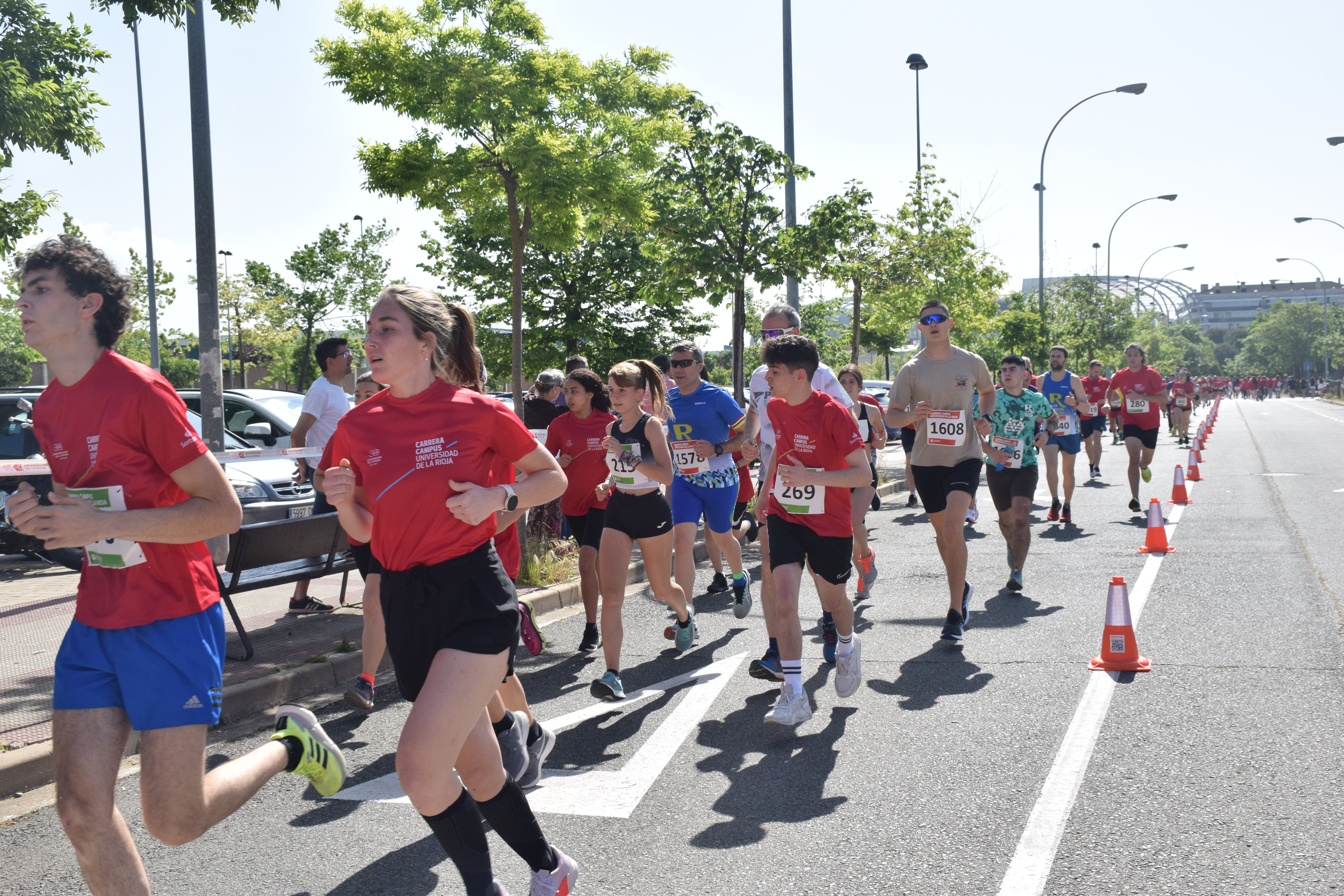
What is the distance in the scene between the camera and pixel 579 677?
659 centimetres

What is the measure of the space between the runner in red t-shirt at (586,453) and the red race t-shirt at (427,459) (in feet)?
12.2

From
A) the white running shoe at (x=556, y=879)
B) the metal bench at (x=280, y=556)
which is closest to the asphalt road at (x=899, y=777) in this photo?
the white running shoe at (x=556, y=879)

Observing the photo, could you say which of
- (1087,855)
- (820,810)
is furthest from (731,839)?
(1087,855)

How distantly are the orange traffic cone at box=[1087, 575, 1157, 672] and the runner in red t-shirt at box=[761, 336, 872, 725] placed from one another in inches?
61.8

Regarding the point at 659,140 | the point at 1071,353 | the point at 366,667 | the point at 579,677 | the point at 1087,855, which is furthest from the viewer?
the point at 1071,353

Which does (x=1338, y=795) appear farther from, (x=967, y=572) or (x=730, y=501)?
(x=967, y=572)

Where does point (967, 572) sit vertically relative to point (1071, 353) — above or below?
below

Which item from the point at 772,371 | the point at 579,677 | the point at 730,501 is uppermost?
the point at 772,371

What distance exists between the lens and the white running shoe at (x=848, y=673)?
18.2ft

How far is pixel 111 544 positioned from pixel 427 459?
829 mm

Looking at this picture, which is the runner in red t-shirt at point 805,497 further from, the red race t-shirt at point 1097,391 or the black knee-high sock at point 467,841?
the red race t-shirt at point 1097,391

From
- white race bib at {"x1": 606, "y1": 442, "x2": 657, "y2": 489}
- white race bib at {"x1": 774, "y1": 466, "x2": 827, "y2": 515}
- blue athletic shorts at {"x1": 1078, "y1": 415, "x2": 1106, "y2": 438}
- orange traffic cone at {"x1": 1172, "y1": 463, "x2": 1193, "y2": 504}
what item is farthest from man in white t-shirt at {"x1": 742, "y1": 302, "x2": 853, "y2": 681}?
blue athletic shorts at {"x1": 1078, "y1": 415, "x2": 1106, "y2": 438}

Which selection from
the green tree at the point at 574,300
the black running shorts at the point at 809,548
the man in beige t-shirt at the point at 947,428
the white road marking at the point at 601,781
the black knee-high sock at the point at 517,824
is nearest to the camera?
the black knee-high sock at the point at 517,824

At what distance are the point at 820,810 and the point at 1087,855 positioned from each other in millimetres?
985
